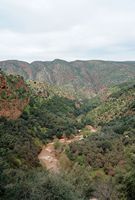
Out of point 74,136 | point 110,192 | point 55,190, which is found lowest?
point 74,136

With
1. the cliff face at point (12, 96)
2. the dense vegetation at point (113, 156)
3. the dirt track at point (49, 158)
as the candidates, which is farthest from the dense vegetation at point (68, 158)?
the cliff face at point (12, 96)

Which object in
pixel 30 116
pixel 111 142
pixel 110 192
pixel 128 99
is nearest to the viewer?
pixel 110 192

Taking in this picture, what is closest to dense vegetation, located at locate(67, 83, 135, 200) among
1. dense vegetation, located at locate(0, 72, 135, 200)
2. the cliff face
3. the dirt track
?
dense vegetation, located at locate(0, 72, 135, 200)

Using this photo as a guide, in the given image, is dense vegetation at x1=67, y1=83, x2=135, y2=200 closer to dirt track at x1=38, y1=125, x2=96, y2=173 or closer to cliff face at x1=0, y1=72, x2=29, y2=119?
dirt track at x1=38, y1=125, x2=96, y2=173

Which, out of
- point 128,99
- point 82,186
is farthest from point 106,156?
point 128,99

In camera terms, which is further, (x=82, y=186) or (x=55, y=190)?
(x=82, y=186)

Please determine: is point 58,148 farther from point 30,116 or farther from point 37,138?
point 30,116

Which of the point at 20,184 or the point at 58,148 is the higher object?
the point at 20,184

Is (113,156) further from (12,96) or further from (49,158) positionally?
(12,96)
